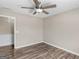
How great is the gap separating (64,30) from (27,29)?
7.85 ft

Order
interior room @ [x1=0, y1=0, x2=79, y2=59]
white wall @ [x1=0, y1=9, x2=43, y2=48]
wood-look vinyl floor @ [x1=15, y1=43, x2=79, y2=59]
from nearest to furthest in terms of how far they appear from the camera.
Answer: wood-look vinyl floor @ [x1=15, y1=43, x2=79, y2=59]
interior room @ [x1=0, y1=0, x2=79, y2=59]
white wall @ [x1=0, y1=9, x2=43, y2=48]

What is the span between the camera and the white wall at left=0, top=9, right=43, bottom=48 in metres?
4.36

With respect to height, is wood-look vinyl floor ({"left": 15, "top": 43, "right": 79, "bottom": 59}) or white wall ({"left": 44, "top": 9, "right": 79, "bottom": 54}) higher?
white wall ({"left": 44, "top": 9, "right": 79, "bottom": 54})

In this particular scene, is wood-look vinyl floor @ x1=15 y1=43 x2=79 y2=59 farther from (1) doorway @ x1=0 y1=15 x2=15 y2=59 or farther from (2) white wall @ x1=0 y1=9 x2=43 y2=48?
(1) doorway @ x1=0 y1=15 x2=15 y2=59

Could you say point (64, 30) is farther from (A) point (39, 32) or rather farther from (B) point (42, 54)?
(A) point (39, 32)

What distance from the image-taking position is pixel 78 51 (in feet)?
11.6

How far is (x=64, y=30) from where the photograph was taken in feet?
13.6

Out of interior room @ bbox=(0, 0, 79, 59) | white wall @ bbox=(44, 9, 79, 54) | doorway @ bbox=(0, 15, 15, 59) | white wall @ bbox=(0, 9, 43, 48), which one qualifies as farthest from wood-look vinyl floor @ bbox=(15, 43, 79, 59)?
doorway @ bbox=(0, 15, 15, 59)

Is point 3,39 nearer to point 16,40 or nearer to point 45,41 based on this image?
point 16,40

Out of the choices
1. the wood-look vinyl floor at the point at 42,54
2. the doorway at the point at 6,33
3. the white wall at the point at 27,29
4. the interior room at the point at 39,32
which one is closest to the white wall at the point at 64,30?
the interior room at the point at 39,32

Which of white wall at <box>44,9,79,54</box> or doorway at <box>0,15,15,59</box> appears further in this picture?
doorway at <box>0,15,15,59</box>

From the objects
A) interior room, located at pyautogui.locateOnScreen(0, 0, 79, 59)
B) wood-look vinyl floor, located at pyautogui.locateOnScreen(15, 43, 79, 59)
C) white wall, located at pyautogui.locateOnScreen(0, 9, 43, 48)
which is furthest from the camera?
white wall, located at pyautogui.locateOnScreen(0, 9, 43, 48)

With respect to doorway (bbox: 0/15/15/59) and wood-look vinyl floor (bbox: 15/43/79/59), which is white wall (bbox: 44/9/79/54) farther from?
doorway (bbox: 0/15/15/59)

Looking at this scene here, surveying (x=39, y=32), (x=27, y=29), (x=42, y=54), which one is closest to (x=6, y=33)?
(x=27, y=29)
